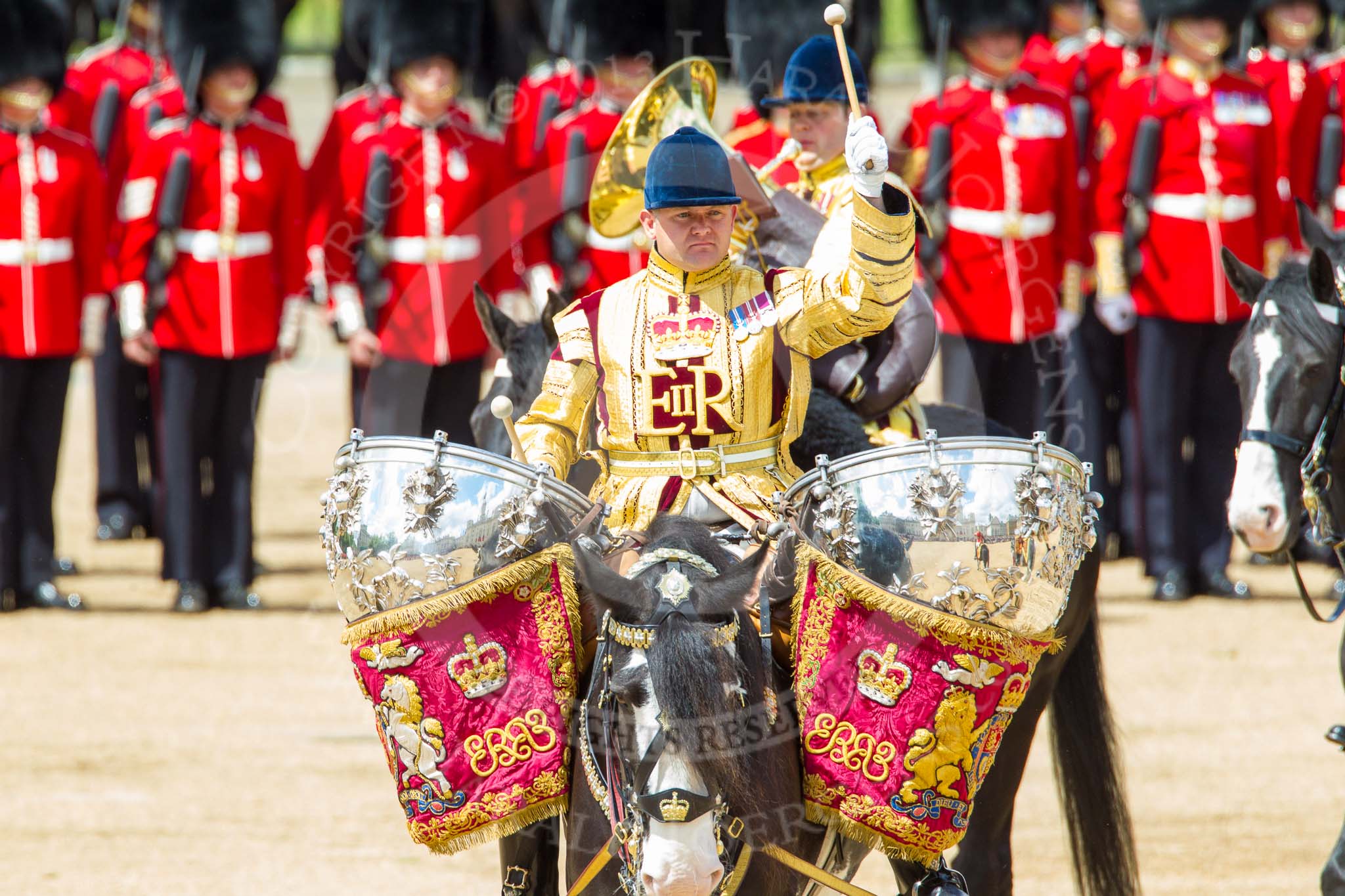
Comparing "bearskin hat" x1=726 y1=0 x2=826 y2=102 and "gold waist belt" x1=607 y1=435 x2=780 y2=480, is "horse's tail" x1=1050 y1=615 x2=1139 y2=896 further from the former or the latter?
"bearskin hat" x1=726 y1=0 x2=826 y2=102

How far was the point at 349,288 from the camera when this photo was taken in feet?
25.0

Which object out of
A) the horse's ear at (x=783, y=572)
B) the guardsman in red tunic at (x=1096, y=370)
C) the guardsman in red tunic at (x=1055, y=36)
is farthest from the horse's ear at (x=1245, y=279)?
the guardsman in red tunic at (x=1055, y=36)

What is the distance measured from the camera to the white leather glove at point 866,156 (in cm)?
324

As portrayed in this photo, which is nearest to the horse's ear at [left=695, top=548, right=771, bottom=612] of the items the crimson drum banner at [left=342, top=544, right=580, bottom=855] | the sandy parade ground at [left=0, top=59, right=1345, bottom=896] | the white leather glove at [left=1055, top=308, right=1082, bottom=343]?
the crimson drum banner at [left=342, top=544, right=580, bottom=855]

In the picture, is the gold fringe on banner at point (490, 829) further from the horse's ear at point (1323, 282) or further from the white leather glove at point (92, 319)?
the white leather glove at point (92, 319)

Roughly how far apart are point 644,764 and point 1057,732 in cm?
166

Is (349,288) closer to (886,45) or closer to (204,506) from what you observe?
(204,506)

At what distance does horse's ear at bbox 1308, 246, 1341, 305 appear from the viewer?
3838 mm

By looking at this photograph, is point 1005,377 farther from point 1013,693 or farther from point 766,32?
point 1013,693

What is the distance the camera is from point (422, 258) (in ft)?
25.6

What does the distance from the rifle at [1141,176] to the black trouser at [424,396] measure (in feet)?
8.40

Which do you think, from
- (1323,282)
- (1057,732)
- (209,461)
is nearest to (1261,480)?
(1323,282)

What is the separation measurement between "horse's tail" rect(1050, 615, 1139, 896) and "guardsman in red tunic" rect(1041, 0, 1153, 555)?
3906 mm

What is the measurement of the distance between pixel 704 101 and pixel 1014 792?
1803mm
